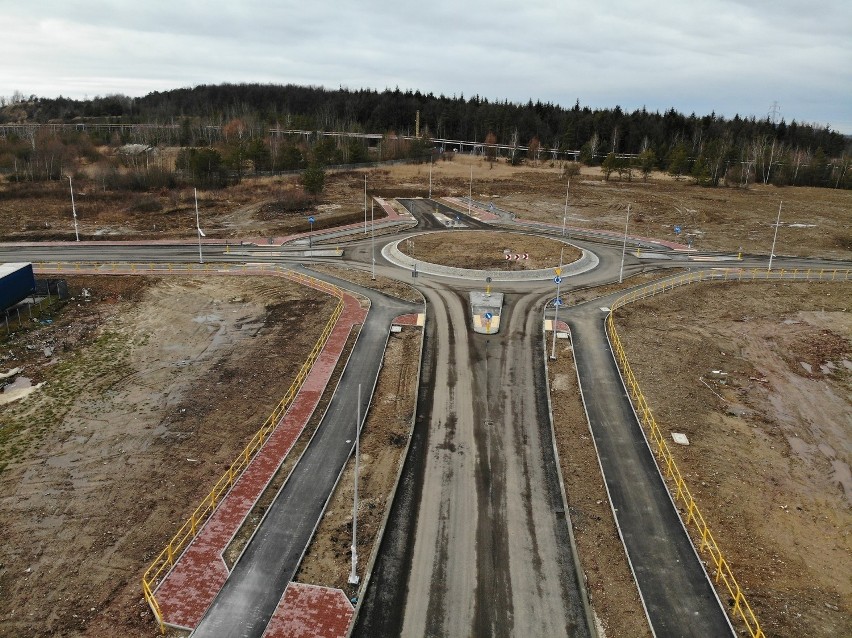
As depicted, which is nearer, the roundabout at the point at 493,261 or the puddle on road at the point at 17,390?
the puddle on road at the point at 17,390

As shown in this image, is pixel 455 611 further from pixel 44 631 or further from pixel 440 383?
pixel 440 383

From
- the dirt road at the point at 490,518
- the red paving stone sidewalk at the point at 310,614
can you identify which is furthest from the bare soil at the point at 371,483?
the dirt road at the point at 490,518

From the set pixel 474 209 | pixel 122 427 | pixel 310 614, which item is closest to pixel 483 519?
pixel 310 614

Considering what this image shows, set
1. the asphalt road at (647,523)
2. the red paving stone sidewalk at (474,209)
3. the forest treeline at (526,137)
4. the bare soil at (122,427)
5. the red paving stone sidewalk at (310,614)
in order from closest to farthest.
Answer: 1. the red paving stone sidewalk at (310,614)
2. the asphalt road at (647,523)
3. the bare soil at (122,427)
4. the red paving stone sidewalk at (474,209)
5. the forest treeline at (526,137)

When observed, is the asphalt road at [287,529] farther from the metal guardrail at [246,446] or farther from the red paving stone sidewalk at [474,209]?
the red paving stone sidewalk at [474,209]

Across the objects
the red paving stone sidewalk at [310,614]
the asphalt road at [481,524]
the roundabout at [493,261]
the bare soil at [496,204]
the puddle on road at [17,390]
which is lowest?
the puddle on road at [17,390]

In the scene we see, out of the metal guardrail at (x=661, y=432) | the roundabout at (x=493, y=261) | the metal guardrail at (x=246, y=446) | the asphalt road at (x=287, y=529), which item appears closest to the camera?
the asphalt road at (x=287, y=529)

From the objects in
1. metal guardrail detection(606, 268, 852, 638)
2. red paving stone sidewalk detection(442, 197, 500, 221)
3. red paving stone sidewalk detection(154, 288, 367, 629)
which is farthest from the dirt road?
red paving stone sidewalk detection(442, 197, 500, 221)
